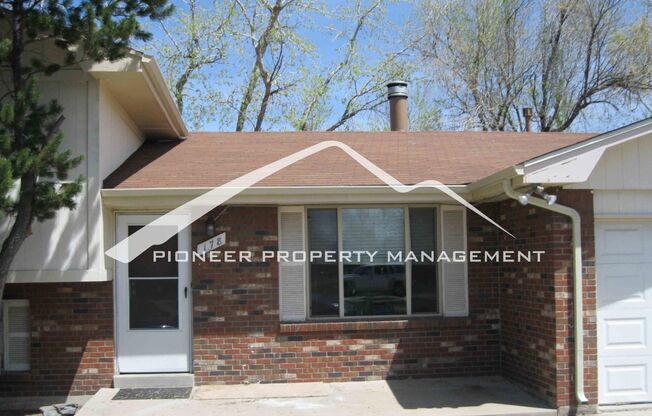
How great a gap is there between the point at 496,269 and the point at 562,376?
1.91m

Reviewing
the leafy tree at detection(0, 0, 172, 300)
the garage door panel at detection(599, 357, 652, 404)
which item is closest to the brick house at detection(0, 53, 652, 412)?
the garage door panel at detection(599, 357, 652, 404)

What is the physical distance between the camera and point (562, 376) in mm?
6625

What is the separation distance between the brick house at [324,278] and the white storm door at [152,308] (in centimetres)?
2

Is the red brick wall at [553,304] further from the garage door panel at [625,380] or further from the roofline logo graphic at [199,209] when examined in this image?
the roofline logo graphic at [199,209]

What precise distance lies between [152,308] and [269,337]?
1496 millimetres

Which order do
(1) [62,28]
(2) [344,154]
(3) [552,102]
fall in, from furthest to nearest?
1. (3) [552,102]
2. (2) [344,154]
3. (1) [62,28]

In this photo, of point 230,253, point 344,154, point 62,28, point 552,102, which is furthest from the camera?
point 552,102

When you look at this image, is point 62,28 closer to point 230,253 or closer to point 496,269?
point 230,253

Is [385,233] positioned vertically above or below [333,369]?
above

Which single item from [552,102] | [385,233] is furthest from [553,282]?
[552,102]

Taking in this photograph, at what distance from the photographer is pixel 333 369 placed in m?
7.93

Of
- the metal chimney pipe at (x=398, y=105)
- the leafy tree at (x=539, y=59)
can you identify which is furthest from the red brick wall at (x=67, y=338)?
the leafy tree at (x=539, y=59)

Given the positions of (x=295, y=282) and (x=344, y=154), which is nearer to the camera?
(x=295, y=282)

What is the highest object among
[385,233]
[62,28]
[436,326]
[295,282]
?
[62,28]
